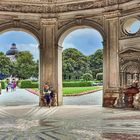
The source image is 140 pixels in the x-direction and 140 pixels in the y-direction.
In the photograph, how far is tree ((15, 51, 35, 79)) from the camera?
63.7 metres

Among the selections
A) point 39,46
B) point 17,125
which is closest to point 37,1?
point 39,46

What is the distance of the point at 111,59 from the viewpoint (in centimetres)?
1752

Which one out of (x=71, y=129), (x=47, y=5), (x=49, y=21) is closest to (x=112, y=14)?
(x=49, y=21)

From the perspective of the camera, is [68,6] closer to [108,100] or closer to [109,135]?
[108,100]

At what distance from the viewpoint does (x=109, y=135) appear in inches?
352

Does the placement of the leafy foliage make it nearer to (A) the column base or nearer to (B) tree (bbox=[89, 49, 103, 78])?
(B) tree (bbox=[89, 49, 103, 78])

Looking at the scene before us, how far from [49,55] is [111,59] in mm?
3824

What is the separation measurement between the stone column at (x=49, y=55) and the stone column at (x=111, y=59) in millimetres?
3124

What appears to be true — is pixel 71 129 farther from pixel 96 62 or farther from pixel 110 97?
pixel 96 62

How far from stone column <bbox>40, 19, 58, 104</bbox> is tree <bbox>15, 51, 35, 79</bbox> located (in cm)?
4499

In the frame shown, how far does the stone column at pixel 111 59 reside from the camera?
1725 centimetres

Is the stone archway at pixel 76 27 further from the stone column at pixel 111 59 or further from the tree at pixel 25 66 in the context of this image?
the tree at pixel 25 66

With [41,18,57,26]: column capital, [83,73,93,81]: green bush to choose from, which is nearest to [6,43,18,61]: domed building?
[83,73,93,81]: green bush

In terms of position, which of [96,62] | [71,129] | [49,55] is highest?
[96,62]
